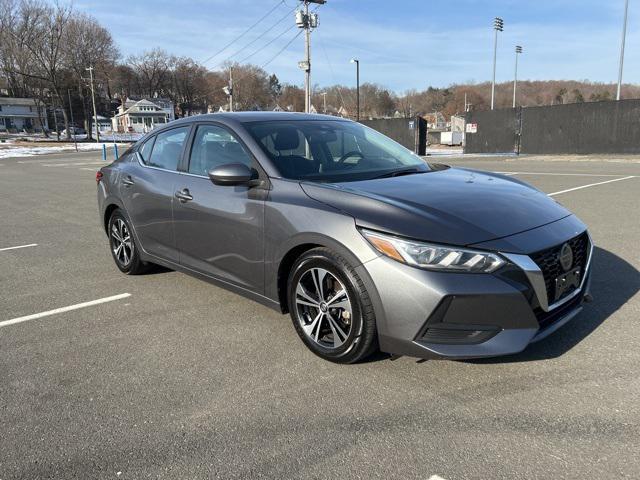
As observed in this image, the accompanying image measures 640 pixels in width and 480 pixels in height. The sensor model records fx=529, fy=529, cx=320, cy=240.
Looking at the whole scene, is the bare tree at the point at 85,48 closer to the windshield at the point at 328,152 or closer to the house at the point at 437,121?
the house at the point at 437,121

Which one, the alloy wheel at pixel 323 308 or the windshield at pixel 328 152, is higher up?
the windshield at pixel 328 152

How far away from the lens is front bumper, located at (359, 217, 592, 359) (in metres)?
2.81

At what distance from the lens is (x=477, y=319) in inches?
111

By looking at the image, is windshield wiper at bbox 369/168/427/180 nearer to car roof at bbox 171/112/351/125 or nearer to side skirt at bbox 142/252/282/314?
car roof at bbox 171/112/351/125

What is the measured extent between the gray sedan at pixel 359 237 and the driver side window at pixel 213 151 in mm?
12

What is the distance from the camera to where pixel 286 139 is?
411 cm

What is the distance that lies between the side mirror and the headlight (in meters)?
1.29

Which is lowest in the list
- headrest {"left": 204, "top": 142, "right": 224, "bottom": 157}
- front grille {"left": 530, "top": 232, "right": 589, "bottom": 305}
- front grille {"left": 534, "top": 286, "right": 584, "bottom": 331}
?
front grille {"left": 534, "top": 286, "right": 584, "bottom": 331}

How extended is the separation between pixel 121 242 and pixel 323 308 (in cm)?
307

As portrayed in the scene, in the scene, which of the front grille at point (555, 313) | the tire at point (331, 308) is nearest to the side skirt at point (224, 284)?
the tire at point (331, 308)

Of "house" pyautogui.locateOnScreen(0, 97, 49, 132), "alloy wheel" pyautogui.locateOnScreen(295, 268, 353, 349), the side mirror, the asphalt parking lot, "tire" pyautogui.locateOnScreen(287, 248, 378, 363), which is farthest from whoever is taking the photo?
"house" pyautogui.locateOnScreen(0, 97, 49, 132)

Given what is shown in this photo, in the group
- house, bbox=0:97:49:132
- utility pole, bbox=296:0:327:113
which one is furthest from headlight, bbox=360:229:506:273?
house, bbox=0:97:49:132

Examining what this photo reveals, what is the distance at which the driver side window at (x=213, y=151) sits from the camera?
404 centimetres

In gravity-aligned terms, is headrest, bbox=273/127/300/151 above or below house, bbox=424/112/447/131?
below
